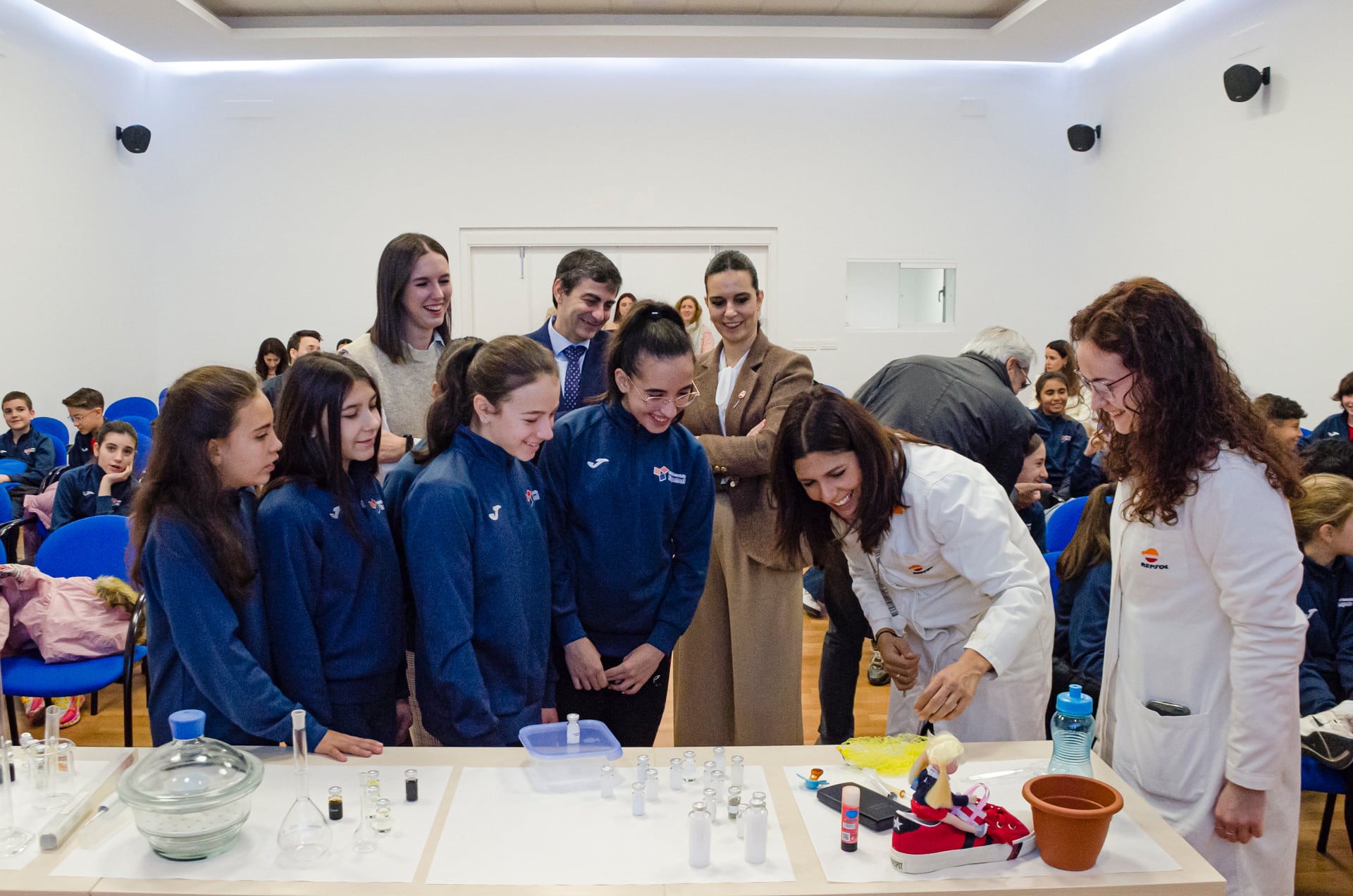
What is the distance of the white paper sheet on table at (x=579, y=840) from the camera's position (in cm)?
141

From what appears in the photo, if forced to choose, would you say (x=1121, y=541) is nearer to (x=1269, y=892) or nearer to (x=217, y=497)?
(x=1269, y=892)

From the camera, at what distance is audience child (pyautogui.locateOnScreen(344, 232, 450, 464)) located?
2498mm

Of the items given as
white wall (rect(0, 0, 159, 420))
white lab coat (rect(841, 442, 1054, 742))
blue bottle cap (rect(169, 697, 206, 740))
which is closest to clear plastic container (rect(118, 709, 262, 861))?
blue bottle cap (rect(169, 697, 206, 740))

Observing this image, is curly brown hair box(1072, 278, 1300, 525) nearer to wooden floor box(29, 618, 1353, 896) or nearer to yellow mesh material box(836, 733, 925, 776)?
yellow mesh material box(836, 733, 925, 776)

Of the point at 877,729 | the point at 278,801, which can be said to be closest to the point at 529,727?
the point at 278,801

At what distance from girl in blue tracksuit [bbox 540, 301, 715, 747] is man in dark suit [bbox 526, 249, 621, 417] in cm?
37

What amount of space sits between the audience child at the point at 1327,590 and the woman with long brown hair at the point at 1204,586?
105 cm

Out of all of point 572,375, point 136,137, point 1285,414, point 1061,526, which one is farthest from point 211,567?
point 136,137

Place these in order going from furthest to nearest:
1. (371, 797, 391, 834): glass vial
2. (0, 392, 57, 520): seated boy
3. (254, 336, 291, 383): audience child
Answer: (254, 336, 291, 383): audience child < (0, 392, 57, 520): seated boy < (371, 797, 391, 834): glass vial

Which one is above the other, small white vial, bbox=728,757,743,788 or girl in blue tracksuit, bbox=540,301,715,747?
girl in blue tracksuit, bbox=540,301,715,747

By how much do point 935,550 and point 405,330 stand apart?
1.45 meters

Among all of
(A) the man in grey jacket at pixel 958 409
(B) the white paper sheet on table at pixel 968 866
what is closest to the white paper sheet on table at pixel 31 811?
(B) the white paper sheet on table at pixel 968 866

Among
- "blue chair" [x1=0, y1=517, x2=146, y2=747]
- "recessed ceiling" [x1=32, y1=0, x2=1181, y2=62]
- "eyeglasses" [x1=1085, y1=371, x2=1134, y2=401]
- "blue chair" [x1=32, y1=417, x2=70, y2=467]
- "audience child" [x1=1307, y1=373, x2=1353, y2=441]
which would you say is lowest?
"blue chair" [x1=0, y1=517, x2=146, y2=747]

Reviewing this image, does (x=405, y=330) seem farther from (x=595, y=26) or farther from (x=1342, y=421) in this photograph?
(x=595, y=26)
